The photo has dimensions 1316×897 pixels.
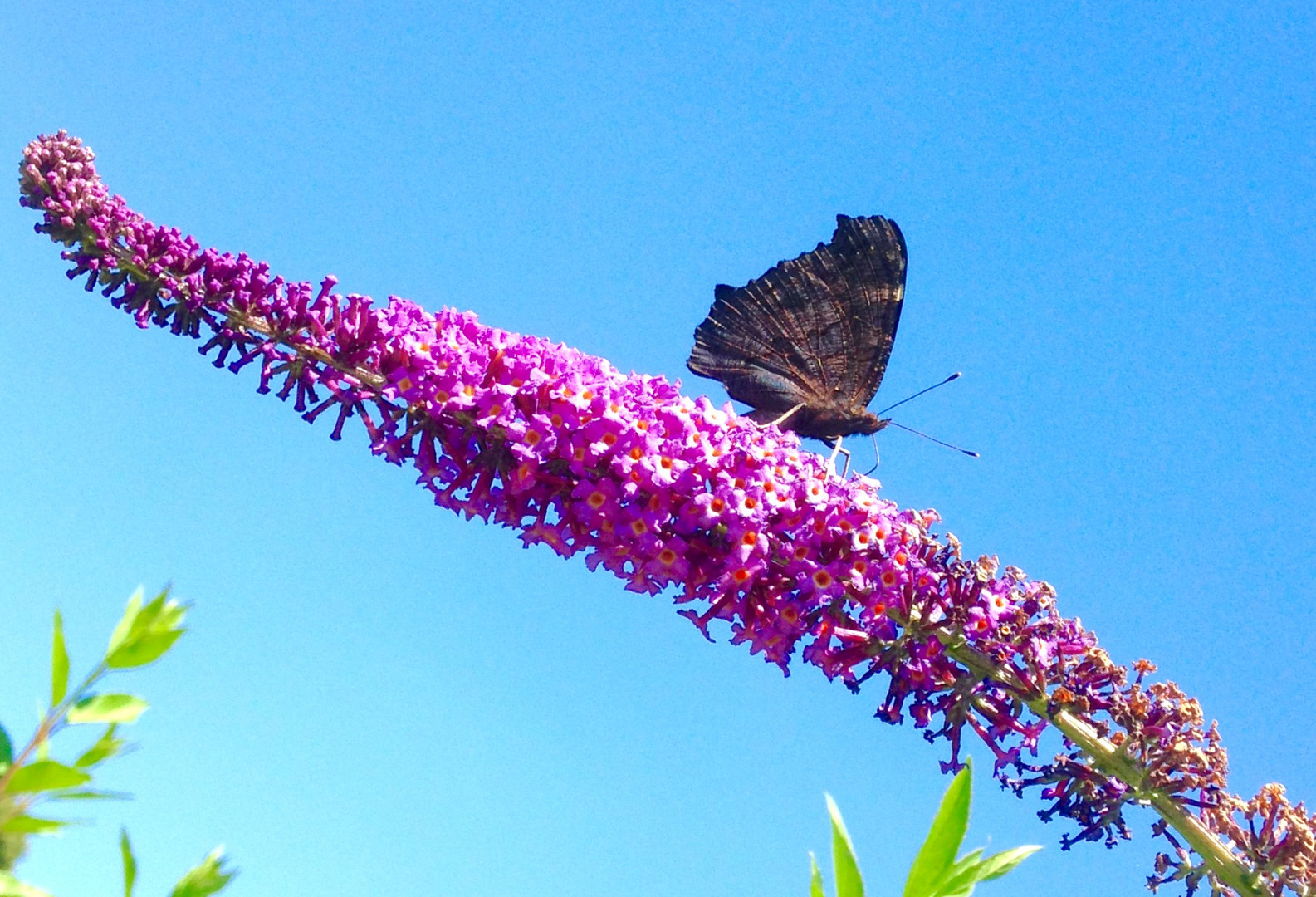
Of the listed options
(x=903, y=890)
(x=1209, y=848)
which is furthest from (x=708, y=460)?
(x=903, y=890)

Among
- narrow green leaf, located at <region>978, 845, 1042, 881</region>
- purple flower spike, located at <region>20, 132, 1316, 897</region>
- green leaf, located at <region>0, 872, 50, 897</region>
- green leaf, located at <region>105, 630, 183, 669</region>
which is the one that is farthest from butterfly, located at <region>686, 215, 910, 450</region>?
green leaf, located at <region>0, 872, 50, 897</region>

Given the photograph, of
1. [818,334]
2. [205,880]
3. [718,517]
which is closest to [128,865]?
[205,880]

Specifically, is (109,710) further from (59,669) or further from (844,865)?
(844,865)

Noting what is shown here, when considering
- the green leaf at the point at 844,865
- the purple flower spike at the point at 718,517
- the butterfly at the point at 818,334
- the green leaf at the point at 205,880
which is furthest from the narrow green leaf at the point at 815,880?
the butterfly at the point at 818,334

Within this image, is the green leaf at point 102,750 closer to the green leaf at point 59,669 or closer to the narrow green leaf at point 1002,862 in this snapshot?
the green leaf at point 59,669

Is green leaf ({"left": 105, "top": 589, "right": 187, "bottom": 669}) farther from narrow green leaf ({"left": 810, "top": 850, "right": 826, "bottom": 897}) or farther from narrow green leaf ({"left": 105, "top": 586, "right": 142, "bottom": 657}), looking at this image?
narrow green leaf ({"left": 810, "top": 850, "right": 826, "bottom": 897})

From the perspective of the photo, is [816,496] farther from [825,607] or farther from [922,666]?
[922,666]
